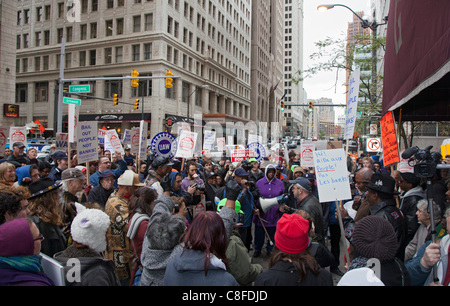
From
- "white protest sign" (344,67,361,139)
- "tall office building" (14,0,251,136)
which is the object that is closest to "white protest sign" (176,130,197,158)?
"white protest sign" (344,67,361,139)

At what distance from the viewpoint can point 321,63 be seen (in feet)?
60.4

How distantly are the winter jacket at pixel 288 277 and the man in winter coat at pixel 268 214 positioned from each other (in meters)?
4.24

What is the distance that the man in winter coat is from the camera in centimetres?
682

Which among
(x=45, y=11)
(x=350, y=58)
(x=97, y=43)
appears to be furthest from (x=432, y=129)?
(x=45, y=11)

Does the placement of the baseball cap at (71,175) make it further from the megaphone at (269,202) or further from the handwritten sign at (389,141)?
the handwritten sign at (389,141)

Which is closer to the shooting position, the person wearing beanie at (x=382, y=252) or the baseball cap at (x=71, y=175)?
the person wearing beanie at (x=382, y=252)

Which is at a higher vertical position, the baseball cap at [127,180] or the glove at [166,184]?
the baseball cap at [127,180]

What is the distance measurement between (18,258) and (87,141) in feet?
18.5

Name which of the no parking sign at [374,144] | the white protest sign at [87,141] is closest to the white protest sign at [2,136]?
the white protest sign at [87,141]

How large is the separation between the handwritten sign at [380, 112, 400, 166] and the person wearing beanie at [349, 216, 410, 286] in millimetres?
3563

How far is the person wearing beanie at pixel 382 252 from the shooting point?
98.8 inches

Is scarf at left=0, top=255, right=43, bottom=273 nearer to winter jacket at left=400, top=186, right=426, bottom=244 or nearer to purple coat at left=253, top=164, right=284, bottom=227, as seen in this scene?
winter jacket at left=400, top=186, right=426, bottom=244

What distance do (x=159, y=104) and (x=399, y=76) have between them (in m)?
36.0
